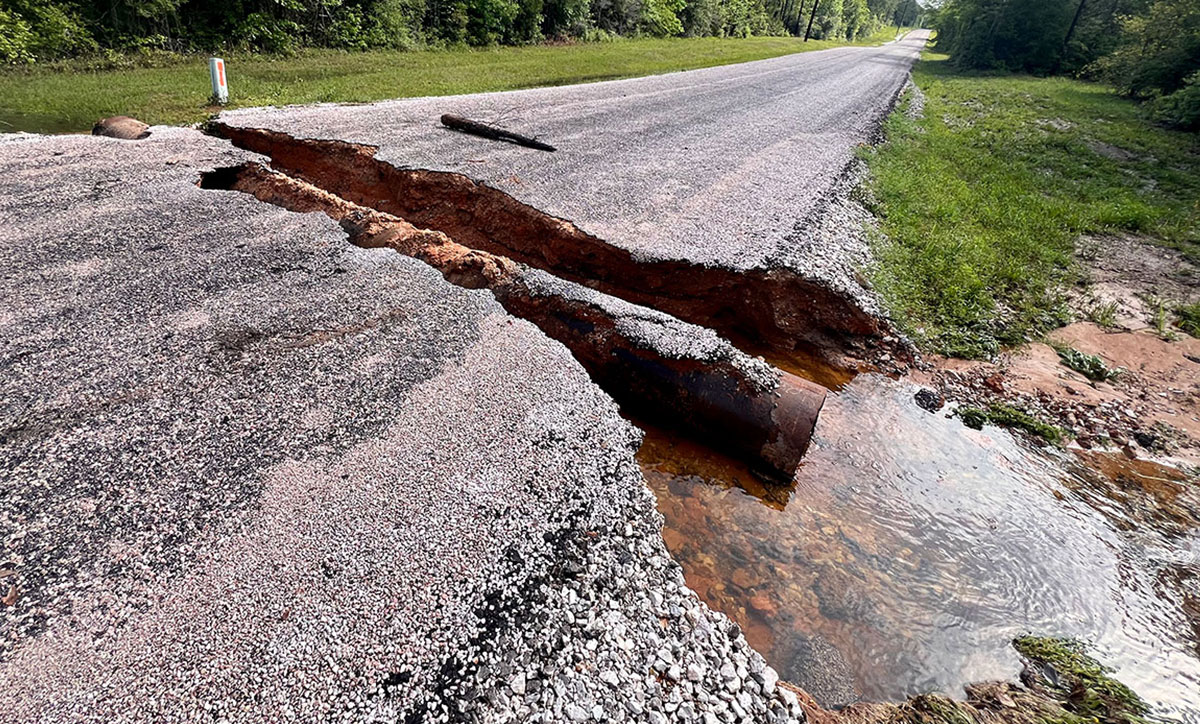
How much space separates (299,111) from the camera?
8.24 meters

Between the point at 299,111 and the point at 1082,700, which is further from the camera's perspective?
the point at 299,111

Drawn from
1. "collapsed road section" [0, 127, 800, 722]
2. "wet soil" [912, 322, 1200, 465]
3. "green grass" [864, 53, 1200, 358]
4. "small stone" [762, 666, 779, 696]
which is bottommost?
"small stone" [762, 666, 779, 696]

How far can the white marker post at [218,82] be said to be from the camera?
878 centimetres

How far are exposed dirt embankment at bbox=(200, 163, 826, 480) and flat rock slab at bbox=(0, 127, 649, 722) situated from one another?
278 millimetres

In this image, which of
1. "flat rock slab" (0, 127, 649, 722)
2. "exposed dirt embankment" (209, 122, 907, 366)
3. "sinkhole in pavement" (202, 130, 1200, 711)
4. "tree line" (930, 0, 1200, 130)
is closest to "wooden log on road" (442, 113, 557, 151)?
"exposed dirt embankment" (209, 122, 907, 366)

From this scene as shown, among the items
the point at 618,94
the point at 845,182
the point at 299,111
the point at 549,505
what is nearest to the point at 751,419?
the point at 549,505

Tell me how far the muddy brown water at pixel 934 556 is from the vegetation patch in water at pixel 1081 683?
0.10 m

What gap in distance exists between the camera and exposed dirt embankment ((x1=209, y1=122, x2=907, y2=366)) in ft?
16.2

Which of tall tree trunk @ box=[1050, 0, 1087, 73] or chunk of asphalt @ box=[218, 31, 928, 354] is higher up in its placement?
tall tree trunk @ box=[1050, 0, 1087, 73]

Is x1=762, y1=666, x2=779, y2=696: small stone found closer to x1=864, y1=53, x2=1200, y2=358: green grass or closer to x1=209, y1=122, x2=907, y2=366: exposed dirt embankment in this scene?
x1=209, y1=122, x2=907, y2=366: exposed dirt embankment

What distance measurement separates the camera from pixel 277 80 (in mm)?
11328

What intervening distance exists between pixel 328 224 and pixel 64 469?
2.91m

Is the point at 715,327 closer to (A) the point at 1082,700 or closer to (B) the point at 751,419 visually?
(B) the point at 751,419

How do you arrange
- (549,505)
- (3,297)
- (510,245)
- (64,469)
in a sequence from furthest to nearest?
(510,245) → (3,297) → (549,505) → (64,469)
